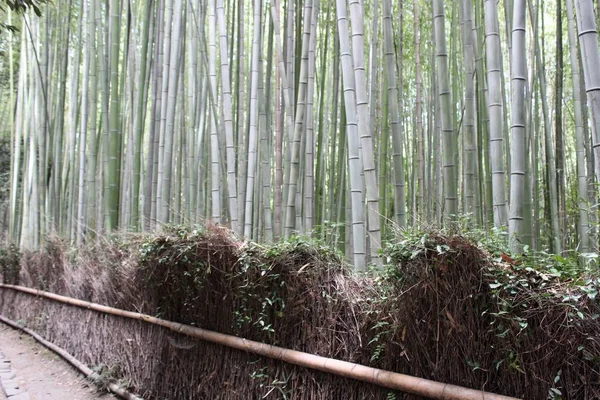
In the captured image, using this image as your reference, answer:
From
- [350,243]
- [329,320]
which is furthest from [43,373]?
[329,320]

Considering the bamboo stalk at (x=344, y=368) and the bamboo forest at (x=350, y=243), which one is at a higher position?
the bamboo forest at (x=350, y=243)

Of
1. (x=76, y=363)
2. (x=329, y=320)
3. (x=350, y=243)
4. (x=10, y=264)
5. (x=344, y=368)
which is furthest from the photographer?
(x=10, y=264)

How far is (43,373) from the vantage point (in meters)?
4.56

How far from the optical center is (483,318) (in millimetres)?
1706

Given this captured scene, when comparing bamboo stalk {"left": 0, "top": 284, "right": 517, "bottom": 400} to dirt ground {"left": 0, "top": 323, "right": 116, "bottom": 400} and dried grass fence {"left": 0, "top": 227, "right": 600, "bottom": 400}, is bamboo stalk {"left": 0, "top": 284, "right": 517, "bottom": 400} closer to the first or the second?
dried grass fence {"left": 0, "top": 227, "right": 600, "bottom": 400}

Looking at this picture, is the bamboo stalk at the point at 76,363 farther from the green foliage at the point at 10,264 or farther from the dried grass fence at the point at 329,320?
the green foliage at the point at 10,264

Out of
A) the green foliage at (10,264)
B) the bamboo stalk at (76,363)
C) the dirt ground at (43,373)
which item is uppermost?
the green foliage at (10,264)

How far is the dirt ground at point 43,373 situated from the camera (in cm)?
388

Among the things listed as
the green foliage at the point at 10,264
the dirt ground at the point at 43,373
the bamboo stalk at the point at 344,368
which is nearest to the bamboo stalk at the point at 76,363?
the dirt ground at the point at 43,373

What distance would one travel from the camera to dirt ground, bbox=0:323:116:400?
12.7 feet

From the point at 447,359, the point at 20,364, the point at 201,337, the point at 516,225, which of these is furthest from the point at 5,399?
the point at 516,225

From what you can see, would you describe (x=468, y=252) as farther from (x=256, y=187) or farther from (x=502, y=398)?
(x=256, y=187)

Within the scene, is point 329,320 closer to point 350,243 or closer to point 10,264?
point 350,243

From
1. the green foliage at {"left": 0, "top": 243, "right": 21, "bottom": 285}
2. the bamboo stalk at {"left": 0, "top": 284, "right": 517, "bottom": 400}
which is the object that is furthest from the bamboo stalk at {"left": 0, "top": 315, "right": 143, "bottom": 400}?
the green foliage at {"left": 0, "top": 243, "right": 21, "bottom": 285}
